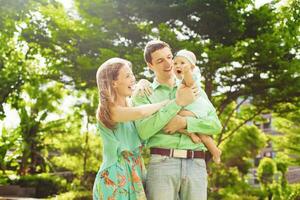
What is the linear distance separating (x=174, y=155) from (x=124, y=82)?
1.70 ft

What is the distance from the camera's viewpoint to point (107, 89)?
8.27 ft

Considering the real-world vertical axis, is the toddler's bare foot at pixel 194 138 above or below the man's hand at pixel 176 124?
below

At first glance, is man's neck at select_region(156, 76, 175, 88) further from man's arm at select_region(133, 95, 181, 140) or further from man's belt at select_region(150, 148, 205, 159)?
man's belt at select_region(150, 148, 205, 159)

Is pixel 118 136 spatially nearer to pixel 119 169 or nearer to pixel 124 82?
pixel 119 169

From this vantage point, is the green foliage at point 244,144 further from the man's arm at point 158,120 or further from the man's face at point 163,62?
the man's arm at point 158,120

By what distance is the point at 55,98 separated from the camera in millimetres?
19562

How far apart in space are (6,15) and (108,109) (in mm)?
6912

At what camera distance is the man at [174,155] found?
8.00ft

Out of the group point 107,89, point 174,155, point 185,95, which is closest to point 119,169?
point 174,155

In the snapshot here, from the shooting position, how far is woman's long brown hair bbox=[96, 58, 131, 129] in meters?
2.53

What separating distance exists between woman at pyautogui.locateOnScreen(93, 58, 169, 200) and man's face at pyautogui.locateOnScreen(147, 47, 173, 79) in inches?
6.5

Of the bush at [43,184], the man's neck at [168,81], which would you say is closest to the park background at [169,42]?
the bush at [43,184]

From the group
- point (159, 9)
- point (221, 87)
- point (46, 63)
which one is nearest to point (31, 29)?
point (46, 63)

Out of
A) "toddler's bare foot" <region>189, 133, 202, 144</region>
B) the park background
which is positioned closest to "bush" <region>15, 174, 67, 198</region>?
the park background
